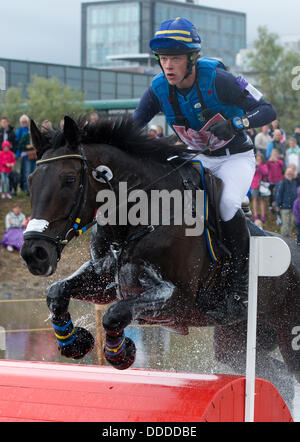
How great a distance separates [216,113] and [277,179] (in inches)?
335

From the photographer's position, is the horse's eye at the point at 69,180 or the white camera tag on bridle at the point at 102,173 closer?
the horse's eye at the point at 69,180

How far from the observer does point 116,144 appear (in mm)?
3777

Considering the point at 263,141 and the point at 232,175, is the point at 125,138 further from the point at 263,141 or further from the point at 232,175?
the point at 263,141

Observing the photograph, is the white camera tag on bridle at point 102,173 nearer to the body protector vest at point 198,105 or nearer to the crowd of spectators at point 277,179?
the body protector vest at point 198,105

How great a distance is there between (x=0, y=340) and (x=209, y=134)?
3.99 metres

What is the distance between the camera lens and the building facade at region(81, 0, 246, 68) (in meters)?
61.2

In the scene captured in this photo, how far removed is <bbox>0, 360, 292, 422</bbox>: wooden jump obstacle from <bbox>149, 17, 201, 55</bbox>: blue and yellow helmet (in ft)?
5.80

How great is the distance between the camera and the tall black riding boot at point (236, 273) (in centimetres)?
401

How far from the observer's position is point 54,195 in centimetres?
330

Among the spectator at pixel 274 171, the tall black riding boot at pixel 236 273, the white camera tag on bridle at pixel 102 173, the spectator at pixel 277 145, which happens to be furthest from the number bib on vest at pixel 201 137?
the spectator at pixel 277 145

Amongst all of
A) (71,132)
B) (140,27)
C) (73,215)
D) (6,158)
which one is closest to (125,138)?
(71,132)

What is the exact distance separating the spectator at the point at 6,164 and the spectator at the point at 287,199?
4.76 m
